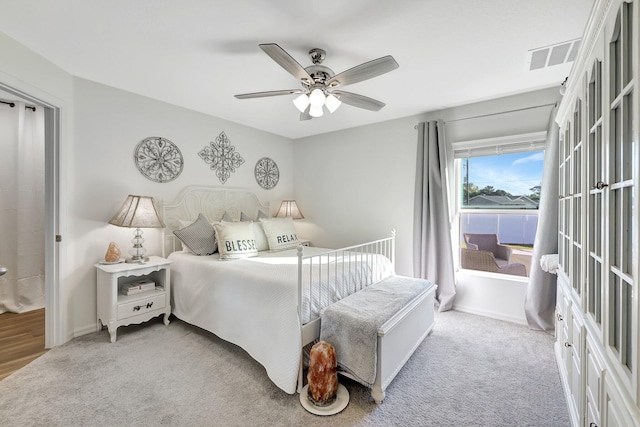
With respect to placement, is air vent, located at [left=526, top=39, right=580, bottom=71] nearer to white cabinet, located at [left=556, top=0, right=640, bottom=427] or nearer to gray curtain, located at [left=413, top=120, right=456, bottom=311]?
white cabinet, located at [left=556, top=0, right=640, bottom=427]

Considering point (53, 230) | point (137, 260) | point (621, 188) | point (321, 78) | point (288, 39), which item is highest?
point (288, 39)

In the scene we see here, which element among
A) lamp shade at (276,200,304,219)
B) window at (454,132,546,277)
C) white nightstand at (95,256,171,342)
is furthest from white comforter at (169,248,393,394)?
lamp shade at (276,200,304,219)

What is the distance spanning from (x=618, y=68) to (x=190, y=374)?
9.29 ft

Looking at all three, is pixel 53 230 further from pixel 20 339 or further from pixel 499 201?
pixel 499 201

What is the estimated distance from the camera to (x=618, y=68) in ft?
3.17

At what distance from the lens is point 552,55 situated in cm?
212

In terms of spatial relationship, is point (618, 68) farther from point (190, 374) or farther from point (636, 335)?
point (190, 374)

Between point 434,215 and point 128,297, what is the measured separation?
3.32 metres

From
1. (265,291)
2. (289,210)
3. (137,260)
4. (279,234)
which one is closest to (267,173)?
(289,210)

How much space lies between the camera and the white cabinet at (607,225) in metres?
0.78

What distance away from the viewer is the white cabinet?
0.78 m

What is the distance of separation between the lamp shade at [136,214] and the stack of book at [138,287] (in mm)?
607

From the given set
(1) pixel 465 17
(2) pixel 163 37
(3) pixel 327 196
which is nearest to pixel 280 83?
(2) pixel 163 37

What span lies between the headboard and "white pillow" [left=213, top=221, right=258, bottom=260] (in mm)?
662
